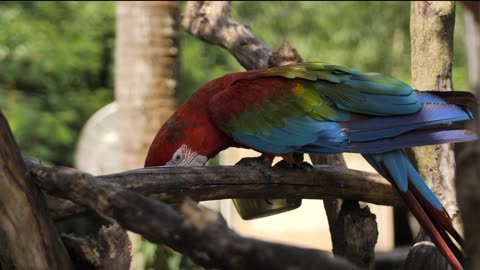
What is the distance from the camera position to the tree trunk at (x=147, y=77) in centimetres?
401

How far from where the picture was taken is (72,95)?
6504mm

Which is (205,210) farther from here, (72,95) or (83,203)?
(72,95)

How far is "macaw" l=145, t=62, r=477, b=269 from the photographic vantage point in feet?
7.27

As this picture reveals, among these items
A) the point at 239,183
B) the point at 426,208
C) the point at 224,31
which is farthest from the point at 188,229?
the point at 224,31

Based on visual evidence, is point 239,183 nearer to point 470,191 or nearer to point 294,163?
point 294,163

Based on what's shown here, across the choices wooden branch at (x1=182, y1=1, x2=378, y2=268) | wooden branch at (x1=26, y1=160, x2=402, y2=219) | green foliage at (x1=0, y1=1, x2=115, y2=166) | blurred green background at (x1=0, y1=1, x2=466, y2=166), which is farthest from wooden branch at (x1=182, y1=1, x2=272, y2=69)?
green foliage at (x1=0, y1=1, x2=115, y2=166)

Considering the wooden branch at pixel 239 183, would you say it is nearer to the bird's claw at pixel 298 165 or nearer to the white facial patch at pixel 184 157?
the bird's claw at pixel 298 165

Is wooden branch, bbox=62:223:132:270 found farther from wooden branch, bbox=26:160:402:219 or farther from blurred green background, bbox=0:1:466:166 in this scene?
blurred green background, bbox=0:1:466:166

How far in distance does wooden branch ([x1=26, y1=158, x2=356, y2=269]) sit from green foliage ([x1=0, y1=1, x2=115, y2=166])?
405 cm

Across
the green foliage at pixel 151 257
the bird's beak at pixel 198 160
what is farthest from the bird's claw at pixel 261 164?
the green foliage at pixel 151 257

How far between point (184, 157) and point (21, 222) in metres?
0.78

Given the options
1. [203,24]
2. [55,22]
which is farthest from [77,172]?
[55,22]

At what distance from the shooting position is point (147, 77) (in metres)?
4.04

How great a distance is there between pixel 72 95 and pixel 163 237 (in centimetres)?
535
